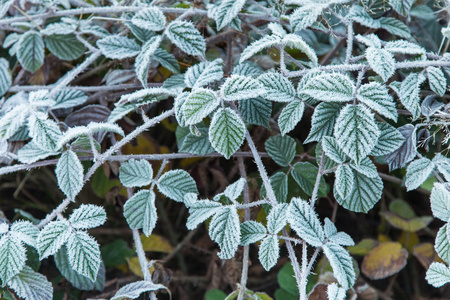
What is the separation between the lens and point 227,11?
0.86m

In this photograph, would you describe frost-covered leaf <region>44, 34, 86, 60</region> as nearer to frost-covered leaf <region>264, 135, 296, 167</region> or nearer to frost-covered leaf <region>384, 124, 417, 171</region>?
frost-covered leaf <region>264, 135, 296, 167</region>

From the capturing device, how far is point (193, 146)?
0.84 m

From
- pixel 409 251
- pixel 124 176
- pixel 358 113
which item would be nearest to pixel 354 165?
pixel 358 113

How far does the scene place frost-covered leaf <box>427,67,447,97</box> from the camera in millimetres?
757

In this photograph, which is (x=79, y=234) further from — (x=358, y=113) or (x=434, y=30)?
(x=434, y=30)

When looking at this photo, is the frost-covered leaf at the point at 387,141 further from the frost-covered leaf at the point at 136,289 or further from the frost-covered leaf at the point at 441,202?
the frost-covered leaf at the point at 136,289

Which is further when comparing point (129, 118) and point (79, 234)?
point (129, 118)

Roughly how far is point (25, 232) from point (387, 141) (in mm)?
654

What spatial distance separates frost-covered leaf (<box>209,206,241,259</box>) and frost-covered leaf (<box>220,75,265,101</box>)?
19 centimetres

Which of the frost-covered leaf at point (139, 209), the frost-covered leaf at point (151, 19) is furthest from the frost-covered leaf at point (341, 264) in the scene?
the frost-covered leaf at point (151, 19)

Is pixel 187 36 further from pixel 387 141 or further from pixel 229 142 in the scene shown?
pixel 387 141

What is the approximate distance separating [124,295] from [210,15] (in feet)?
1.87

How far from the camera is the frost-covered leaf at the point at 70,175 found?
2.47 feet

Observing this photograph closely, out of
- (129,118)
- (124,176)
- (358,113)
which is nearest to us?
(358,113)
